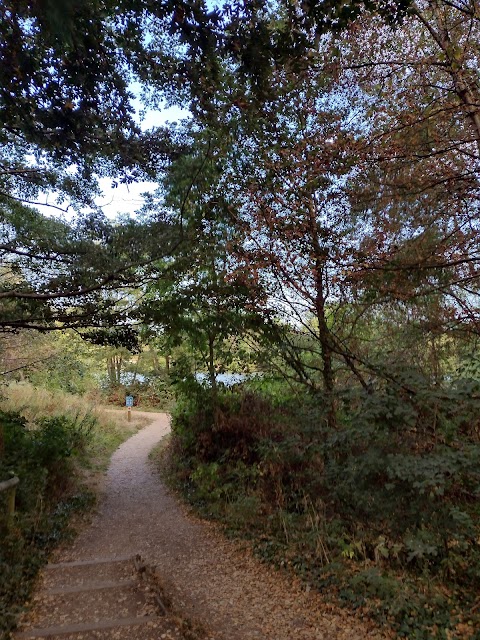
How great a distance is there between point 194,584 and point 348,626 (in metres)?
1.86

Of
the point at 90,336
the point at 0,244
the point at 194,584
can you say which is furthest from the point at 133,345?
the point at 194,584

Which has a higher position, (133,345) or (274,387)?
(133,345)

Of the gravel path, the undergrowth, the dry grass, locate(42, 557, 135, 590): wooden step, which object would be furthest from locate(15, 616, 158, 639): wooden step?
the dry grass

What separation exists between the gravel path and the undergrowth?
284 mm

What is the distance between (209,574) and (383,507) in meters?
2.41

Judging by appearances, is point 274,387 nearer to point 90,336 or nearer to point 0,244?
point 90,336

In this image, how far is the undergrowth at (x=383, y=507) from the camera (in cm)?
395

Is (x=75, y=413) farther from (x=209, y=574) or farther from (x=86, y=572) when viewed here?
(x=209, y=574)

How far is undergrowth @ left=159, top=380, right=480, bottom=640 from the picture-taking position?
395cm

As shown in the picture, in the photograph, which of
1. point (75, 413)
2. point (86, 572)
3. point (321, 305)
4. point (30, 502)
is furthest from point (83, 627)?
point (75, 413)

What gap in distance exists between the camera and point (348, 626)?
3938mm

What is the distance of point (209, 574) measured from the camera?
16.8 ft

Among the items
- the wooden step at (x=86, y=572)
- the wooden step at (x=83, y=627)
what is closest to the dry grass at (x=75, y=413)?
the wooden step at (x=86, y=572)

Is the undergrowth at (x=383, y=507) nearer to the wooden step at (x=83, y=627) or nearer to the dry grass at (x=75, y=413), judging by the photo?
the wooden step at (x=83, y=627)
